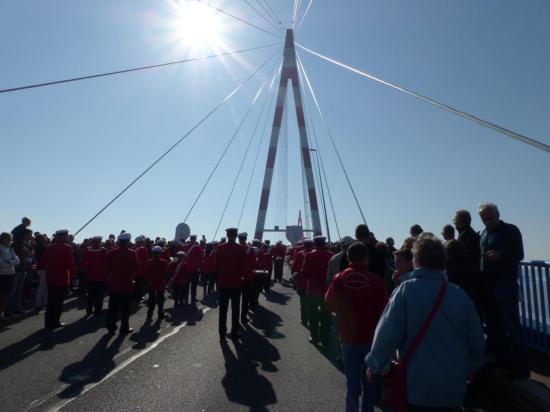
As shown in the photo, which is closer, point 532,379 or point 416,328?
point 416,328

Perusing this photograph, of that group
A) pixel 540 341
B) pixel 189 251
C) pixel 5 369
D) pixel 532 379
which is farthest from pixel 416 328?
pixel 189 251

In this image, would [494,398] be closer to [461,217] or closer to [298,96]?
[461,217]

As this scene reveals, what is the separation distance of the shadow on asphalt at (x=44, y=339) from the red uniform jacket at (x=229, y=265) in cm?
270

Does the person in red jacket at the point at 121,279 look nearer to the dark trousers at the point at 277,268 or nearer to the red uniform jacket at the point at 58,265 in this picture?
the red uniform jacket at the point at 58,265

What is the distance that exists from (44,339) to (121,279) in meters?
1.57

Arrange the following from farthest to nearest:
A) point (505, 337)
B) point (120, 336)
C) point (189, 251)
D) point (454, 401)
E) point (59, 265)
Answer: point (189, 251) → point (59, 265) → point (120, 336) → point (505, 337) → point (454, 401)

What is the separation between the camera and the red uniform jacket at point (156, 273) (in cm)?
1047

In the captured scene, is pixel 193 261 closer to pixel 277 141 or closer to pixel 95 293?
pixel 95 293

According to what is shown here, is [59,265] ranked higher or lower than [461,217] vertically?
lower

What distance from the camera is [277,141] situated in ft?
89.2

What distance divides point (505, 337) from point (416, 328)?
3.24m

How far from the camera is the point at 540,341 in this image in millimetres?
6090

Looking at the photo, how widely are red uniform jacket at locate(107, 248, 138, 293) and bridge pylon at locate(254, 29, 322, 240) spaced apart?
18646mm

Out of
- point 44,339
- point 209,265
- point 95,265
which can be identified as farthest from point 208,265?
point 44,339
